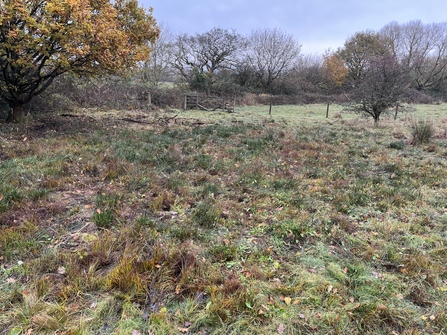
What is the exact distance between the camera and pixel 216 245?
11.0ft

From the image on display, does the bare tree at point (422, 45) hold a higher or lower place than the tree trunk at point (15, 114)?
higher

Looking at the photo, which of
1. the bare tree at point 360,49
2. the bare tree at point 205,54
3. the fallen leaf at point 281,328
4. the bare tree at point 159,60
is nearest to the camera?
the fallen leaf at point 281,328

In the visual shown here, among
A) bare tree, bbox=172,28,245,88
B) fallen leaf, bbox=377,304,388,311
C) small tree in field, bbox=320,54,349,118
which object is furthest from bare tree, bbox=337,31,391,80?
fallen leaf, bbox=377,304,388,311

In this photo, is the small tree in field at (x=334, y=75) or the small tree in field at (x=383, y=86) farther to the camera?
the small tree in field at (x=334, y=75)

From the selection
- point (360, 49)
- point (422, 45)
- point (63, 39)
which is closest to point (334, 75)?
point (360, 49)

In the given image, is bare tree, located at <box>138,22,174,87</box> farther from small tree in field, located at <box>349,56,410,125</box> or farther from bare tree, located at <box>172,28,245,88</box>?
small tree in field, located at <box>349,56,410,125</box>

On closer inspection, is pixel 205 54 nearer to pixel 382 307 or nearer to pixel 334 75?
pixel 334 75

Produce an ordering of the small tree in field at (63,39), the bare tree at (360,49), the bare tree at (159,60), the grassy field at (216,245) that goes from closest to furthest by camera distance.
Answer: the grassy field at (216,245), the small tree in field at (63,39), the bare tree at (159,60), the bare tree at (360,49)

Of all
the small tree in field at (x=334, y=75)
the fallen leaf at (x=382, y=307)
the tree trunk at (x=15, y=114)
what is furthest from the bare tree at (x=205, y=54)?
the fallen leaf at (x=382, y=307)

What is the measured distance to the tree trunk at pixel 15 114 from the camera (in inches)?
411

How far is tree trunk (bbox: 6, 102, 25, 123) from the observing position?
10441 millimetres

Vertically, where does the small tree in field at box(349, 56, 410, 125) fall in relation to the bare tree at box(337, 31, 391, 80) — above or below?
below

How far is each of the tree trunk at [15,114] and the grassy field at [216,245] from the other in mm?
4705

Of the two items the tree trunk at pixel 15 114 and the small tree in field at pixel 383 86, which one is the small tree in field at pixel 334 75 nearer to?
the small tree in field at pixel 383 86
